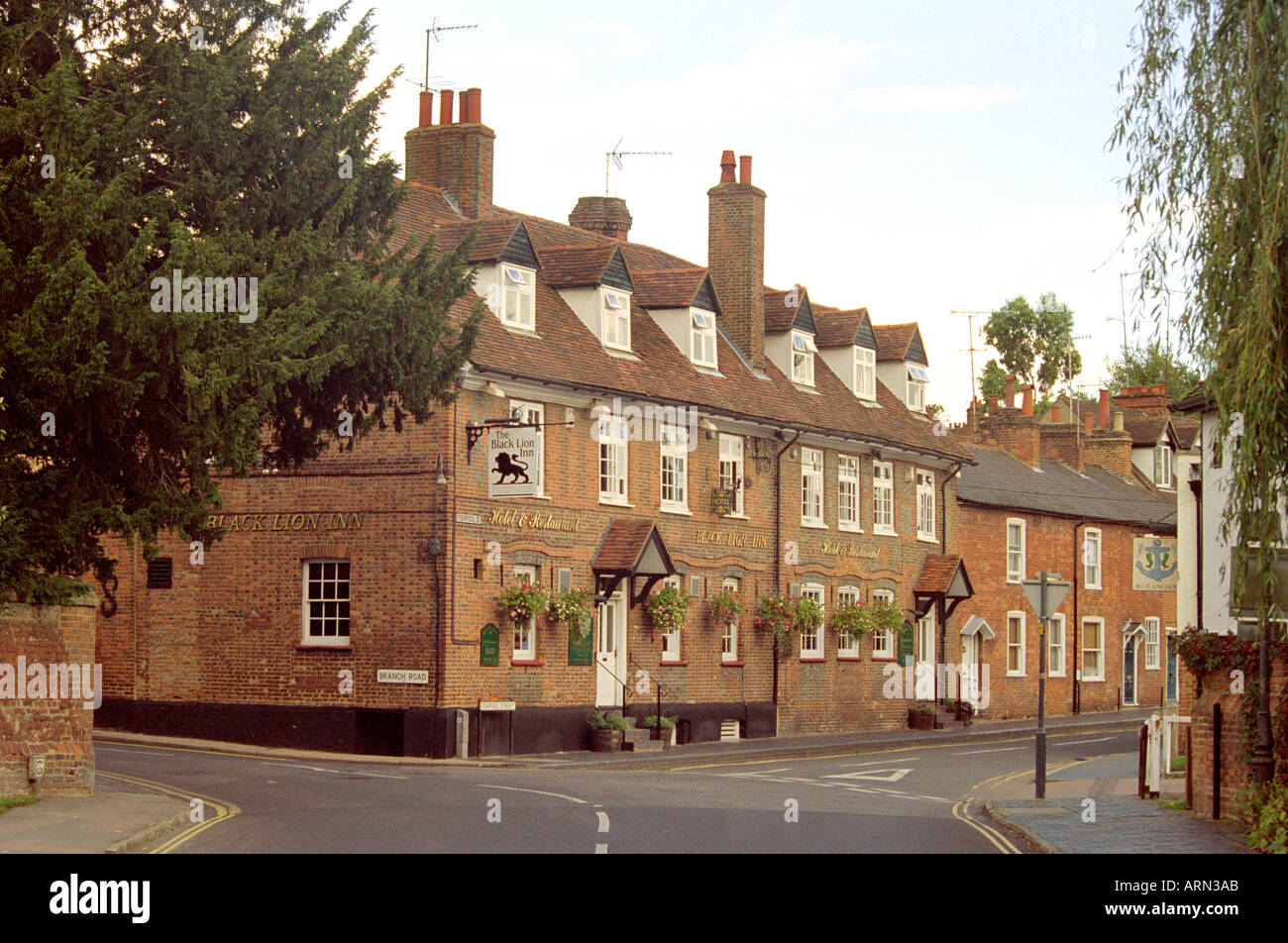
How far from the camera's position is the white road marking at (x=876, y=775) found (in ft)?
89.5

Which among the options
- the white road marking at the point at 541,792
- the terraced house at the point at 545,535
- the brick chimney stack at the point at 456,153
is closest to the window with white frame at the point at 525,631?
the terraced house at the point at 545,535

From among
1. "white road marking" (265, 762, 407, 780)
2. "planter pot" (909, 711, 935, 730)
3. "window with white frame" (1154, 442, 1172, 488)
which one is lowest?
"planter pot" (909, 711, 935, 730)

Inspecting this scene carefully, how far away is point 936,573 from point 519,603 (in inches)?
684

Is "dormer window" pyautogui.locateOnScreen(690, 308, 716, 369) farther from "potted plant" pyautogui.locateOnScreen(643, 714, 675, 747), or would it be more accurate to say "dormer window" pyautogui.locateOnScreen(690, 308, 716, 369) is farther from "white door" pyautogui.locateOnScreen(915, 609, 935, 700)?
"white door" pyautogui.locateOnScreen(915, 609, 935, 700)

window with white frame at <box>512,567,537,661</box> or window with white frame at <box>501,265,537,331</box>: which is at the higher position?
window with white frame at <box>501,265,537,331</box>

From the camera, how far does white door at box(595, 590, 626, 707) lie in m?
33.3

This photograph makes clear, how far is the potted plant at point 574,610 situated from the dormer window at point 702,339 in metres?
7.84

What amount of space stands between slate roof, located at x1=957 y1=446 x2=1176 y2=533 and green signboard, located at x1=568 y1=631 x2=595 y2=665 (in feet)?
57.9

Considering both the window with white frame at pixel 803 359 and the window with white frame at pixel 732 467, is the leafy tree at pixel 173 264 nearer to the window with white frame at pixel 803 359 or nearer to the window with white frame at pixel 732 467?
the window with white frame at pixel 732 467

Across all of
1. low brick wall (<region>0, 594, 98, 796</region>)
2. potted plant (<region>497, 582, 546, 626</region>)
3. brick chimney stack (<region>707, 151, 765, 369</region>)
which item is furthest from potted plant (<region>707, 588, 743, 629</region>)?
low brick wall (<region>0, 594, 98, 796</region>)

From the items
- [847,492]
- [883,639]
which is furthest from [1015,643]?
[847,492]

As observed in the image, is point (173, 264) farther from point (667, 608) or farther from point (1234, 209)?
point (667, 608)

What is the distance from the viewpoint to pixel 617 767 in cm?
2930
